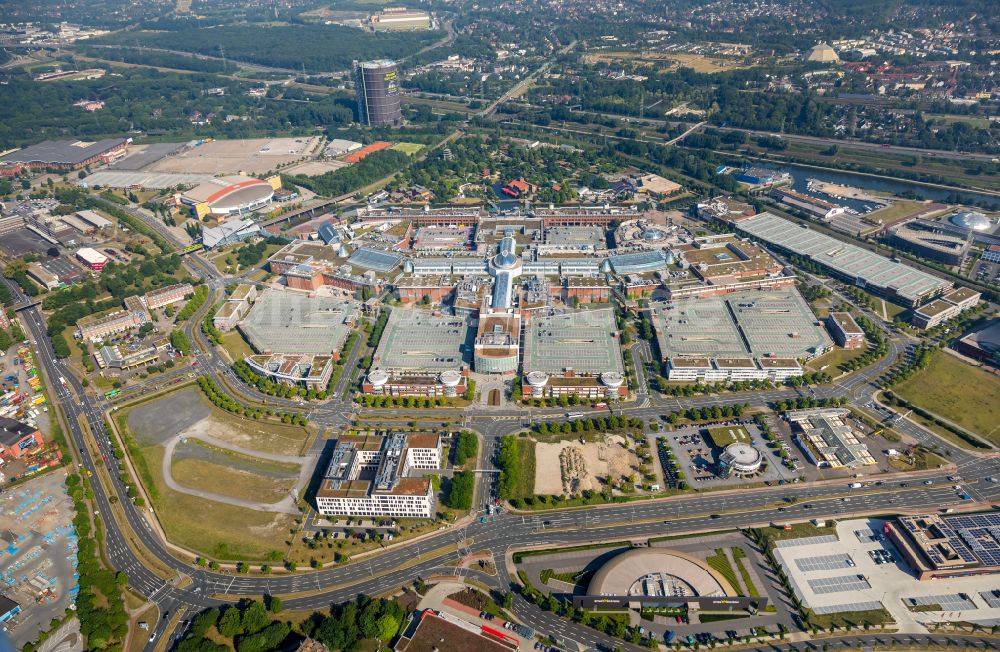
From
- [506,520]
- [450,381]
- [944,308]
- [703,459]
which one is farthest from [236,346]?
[944,308]

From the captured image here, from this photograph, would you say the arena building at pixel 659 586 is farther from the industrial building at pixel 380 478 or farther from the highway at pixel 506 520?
the industrial building at pixel 380 478

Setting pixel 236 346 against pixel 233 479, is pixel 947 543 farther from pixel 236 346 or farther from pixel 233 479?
pixel 236 346

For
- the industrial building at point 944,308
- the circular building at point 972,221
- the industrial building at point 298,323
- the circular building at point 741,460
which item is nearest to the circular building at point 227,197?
the industrial building at point 298,323

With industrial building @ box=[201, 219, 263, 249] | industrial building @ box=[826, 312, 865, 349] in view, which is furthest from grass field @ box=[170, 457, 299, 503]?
industrial building @ box=[826, 312, 865, 349]

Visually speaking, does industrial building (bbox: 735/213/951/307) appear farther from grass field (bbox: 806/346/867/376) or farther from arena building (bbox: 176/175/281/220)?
arena building (bbox: 176/175/281/220)

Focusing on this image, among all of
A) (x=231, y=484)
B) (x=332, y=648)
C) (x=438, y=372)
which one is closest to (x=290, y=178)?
(x=438, y=372)

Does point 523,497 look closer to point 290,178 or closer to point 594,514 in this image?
point 594,514

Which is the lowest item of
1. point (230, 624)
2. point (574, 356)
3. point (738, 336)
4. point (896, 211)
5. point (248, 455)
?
point (230, 624)
